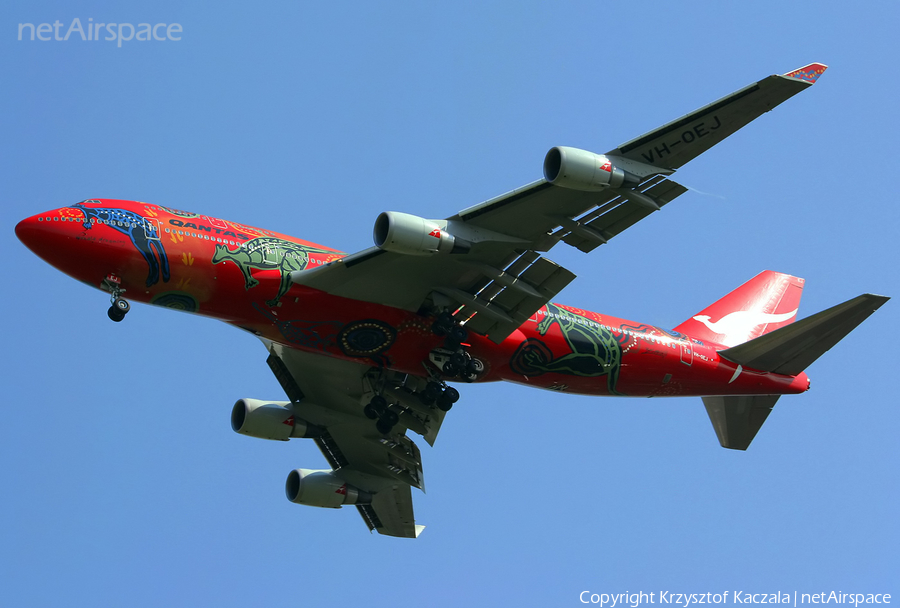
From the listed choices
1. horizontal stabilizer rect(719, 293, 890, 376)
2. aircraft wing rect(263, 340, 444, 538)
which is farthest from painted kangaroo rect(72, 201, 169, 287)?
horizontal stabilizer rect(719, 293, 890, 376)

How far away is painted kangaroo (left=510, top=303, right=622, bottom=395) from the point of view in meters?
32.2

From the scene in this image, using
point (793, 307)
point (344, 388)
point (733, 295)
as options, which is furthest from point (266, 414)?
point (793, 307)

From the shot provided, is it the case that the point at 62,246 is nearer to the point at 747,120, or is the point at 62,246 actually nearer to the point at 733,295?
the point at 747,120

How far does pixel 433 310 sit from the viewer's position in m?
30.6

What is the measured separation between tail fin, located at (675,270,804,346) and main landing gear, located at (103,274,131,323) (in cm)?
1914

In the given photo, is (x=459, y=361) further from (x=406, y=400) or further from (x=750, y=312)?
(x=750, y=312)

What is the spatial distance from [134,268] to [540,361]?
1233 cm

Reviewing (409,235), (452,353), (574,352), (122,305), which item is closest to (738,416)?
(574,352)

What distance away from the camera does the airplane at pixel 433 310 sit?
27312 millimetres

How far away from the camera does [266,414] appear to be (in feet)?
116

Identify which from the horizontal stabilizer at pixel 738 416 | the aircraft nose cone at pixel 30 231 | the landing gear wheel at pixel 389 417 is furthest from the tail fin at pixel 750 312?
the aircraft nose cone at pixel 30 231

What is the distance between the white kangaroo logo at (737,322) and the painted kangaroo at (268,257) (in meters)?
15.3

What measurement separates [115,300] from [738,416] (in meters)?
21.8

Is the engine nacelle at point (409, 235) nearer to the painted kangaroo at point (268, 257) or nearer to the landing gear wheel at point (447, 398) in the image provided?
the painted kangaroo at point (268, 257)
